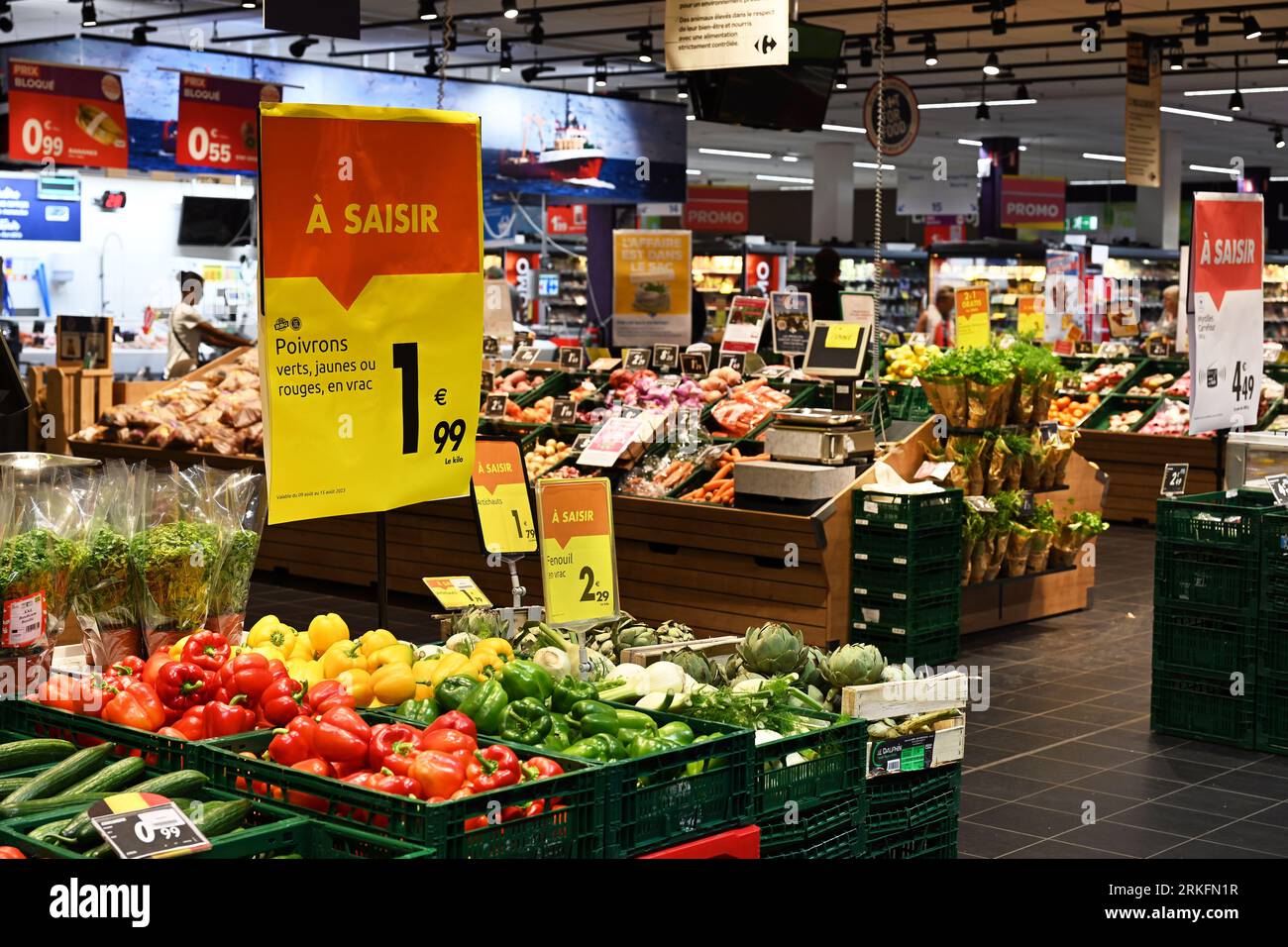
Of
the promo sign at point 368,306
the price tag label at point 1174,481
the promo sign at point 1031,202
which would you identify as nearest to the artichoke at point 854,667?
the promo sign at point 368,306

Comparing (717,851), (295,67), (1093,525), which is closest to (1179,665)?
(1093,525)

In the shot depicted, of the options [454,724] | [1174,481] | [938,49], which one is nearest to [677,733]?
[454,724]

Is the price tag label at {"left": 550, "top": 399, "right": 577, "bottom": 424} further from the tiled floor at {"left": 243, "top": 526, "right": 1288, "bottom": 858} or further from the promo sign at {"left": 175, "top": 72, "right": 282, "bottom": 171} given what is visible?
the promo sign at {"left": 175, "top": 72, "right": 282, "bottom": 171}

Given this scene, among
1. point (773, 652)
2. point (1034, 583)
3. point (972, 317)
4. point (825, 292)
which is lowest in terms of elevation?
point (1034, 583)

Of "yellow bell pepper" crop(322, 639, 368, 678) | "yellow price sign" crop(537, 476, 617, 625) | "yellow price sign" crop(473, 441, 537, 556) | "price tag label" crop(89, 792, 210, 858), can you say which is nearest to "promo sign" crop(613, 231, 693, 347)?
"yellow price sign" crop(473, 441, 537, 556)

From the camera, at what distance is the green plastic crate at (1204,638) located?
6.05m

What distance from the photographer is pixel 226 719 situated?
10.3 feet

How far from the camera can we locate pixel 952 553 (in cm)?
712

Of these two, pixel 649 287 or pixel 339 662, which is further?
pixel 649 287

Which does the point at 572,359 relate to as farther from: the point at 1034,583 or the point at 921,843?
the point at 921,843

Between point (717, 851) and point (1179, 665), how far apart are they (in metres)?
3.88

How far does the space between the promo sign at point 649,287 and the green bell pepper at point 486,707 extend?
889cm

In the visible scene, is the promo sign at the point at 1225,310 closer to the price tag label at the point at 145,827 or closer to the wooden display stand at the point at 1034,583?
the wooden display stand at the point at 1034,583

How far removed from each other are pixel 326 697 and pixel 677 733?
77cm
